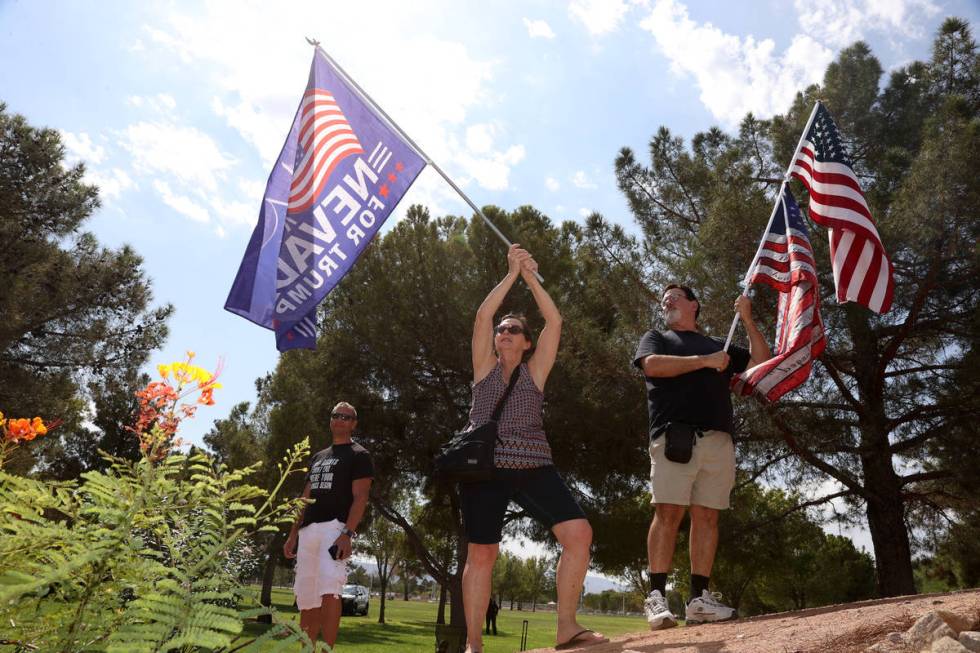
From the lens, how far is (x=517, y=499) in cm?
339

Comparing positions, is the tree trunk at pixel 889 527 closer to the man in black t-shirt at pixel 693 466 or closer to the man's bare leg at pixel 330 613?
the man in black t-shirt at pixel 693 466

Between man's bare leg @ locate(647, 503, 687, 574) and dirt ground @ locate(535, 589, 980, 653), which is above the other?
man's bare leg @ locate(647, 503, 687, 574)

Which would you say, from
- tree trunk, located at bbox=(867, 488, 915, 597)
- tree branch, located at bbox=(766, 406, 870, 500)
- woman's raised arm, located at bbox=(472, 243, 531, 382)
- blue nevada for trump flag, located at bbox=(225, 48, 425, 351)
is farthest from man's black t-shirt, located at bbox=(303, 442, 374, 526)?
tree trunk, located at bbox=(867, 488, 915, 597)

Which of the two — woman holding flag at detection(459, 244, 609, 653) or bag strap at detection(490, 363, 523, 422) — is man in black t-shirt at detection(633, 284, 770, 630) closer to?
woman holding flag at detection(459, 244, 609, 653)

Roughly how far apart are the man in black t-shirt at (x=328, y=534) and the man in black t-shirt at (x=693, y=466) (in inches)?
68.9

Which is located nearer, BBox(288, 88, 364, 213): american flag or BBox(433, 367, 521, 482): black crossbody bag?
BBox(433, 367, 521, 482): black crossbody bag

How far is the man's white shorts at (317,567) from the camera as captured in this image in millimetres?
4434

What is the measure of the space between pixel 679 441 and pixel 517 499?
943 mm

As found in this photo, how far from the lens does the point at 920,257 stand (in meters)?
8.70

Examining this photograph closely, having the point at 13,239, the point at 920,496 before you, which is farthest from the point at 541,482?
the point at 13,239

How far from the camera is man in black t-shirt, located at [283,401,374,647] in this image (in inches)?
175

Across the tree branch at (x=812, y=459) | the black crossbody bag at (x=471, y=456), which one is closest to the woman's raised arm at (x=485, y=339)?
the black crossbody bag at (x=471, y=456)

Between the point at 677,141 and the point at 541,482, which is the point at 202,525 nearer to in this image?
the point at 541,482

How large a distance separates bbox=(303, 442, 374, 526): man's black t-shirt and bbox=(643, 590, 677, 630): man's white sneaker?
1813mm
